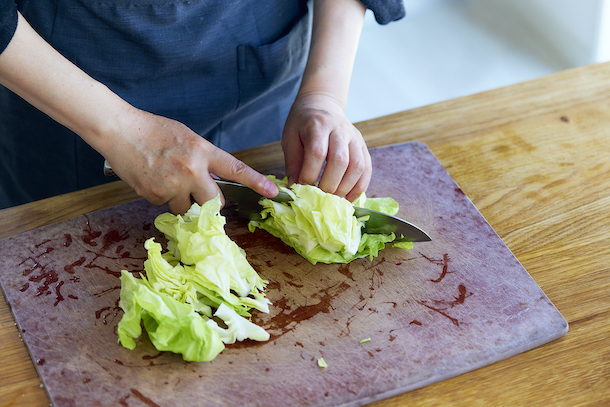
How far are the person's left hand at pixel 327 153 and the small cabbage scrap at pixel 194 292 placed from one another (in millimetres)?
309

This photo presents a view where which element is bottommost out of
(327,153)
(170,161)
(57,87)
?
(327,153)

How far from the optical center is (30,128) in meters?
1.89

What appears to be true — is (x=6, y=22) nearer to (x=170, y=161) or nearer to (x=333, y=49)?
(x=170, y=161)

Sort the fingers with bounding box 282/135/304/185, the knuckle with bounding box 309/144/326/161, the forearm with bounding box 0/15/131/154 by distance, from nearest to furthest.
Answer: the forearm with bounding box 0/15/131/154 → the knuckle with bounding box 309/144/326/161 → the fingers with bounding box 282/135/304/185

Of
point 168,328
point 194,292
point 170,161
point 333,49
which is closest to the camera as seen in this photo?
point 168,328

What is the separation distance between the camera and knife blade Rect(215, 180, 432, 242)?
4.97ft

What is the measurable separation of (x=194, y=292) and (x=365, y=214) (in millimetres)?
499

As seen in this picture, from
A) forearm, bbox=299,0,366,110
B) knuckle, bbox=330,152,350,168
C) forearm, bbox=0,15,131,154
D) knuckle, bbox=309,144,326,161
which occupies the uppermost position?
forearm, bbox=0,15,131,154

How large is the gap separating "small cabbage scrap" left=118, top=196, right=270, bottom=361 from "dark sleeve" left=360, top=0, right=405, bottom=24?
0.89m

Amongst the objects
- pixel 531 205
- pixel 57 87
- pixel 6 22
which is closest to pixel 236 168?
pixel 57 87

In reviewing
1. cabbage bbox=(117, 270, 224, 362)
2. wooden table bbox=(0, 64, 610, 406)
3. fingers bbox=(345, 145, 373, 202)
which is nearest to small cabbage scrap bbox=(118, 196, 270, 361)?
cabbage bbox=(117, 270, 224, 362)

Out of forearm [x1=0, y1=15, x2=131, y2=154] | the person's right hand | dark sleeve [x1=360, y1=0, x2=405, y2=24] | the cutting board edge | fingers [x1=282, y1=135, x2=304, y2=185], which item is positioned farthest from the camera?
dark sleeve [x1=360, y1=0, x2=405, y2=24]

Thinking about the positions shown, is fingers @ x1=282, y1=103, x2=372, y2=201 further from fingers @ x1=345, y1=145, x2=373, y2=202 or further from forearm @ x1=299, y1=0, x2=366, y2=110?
forearm @ x1=299, y1=0, x2=366, y2=110

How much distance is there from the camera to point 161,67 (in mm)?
1771
